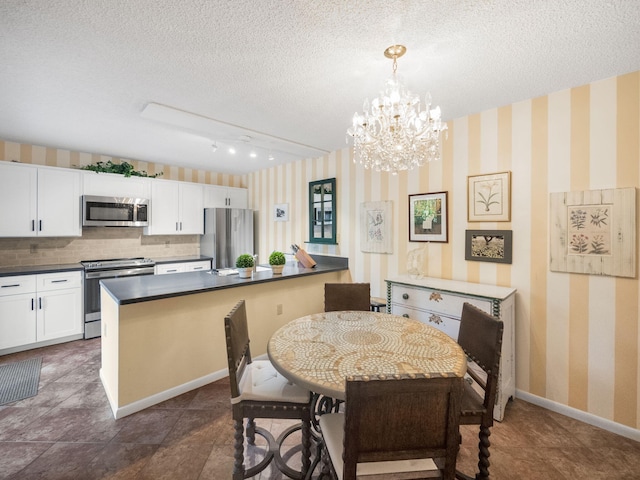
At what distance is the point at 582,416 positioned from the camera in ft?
6.97

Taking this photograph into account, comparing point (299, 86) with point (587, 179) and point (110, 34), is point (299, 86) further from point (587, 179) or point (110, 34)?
point (587, 179)

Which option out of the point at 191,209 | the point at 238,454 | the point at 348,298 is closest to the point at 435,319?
the point at 348,298

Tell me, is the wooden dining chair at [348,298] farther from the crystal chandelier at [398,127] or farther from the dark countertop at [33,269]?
the dark countertop at [33,269]

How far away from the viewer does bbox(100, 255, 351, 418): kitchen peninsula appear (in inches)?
85.2

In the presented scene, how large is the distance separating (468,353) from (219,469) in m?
1.70

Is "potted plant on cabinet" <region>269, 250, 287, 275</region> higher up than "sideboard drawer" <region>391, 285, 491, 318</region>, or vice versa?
"potted plant on cabinet" <region>269, 250, 287, 275</region>

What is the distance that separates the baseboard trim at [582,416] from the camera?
195 centimetres

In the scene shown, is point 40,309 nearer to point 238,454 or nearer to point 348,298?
point 238,454

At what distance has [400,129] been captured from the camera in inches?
68.6

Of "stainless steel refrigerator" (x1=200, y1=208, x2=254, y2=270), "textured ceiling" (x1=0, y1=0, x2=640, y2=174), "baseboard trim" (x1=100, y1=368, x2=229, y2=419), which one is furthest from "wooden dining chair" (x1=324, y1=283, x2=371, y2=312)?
"stainless steel refrigerator" (x1=200, y1=208, x2=254, y2=270)

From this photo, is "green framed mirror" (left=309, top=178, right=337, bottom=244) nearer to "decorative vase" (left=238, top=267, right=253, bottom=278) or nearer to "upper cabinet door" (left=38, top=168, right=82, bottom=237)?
"decorative vase" (left=238, top=267, right=253, bottom=278)

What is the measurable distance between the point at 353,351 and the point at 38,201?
441 centimetres

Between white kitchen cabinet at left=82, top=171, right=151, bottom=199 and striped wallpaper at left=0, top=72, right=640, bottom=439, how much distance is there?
3.85 m

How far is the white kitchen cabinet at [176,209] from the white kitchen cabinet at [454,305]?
12.2 feet
